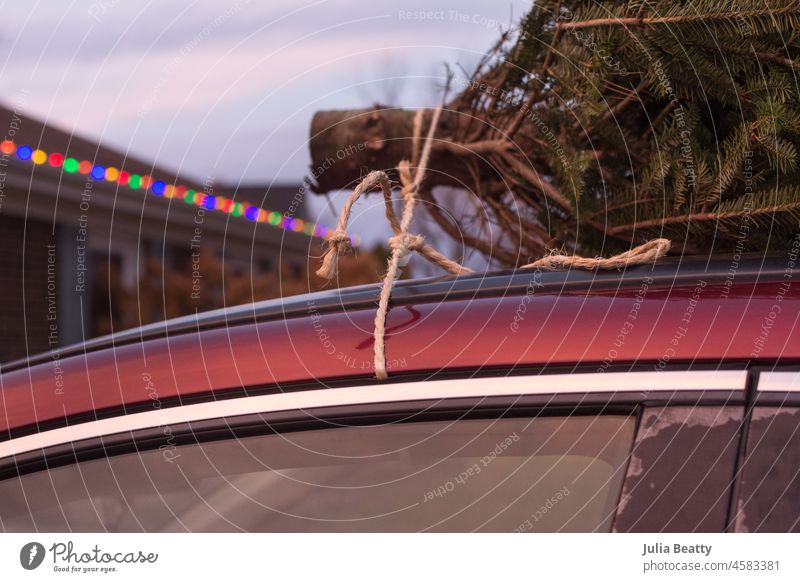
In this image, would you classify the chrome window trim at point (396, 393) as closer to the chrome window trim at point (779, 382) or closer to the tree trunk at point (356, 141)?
the chrome window trim at point (779, 382)

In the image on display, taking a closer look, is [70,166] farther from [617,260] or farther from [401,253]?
[617,260]

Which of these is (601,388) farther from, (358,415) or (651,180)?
(651,180)

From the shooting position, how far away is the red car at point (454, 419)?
43.9 inches

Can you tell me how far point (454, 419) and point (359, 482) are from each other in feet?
0.57

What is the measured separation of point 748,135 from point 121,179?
33.2ft

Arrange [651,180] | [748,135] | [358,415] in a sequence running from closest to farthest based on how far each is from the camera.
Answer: [358,415]
[748,135]
[651,180]

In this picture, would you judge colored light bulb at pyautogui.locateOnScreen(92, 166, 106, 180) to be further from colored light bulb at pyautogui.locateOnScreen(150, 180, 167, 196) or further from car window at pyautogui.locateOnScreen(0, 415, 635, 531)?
car window at pyautogui.locateOnScreen(0, 415, 635, 531)

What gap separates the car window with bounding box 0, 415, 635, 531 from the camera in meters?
1.17

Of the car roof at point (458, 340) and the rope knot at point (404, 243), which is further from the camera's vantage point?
the rope knot at point (404, 243)

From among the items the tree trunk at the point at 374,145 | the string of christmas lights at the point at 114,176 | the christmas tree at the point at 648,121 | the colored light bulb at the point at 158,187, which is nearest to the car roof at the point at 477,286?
the christmas tree at the point at 648,121

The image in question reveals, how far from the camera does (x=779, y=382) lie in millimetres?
1109

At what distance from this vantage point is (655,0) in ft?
5.96

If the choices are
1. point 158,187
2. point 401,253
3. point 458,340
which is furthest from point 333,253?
point 158,187
